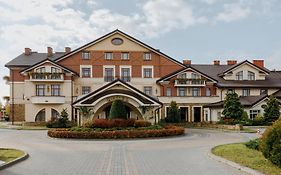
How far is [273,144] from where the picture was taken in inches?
475

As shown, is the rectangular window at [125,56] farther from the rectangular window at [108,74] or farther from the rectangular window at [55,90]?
the rectangular window at [55,90]

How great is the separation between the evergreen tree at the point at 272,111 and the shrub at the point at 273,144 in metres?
33.1

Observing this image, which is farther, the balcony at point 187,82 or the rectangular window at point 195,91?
the rectangular window at point 195,91

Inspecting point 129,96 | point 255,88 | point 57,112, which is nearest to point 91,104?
point 129,96

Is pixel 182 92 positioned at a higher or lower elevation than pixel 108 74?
lower

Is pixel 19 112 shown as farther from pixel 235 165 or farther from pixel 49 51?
pixel 235 165

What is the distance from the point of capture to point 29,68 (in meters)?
48.4

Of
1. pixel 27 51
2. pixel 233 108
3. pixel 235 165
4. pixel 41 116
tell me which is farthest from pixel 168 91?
pixel 235 165

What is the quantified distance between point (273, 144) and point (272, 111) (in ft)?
111

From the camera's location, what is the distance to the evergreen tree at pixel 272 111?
43.8 metres

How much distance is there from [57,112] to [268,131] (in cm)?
4082

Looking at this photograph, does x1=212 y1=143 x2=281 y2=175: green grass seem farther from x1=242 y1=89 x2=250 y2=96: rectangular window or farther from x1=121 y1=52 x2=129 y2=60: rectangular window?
x1=242 y1=89 x2=250 y2=96: rectangular window

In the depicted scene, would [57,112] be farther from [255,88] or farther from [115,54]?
[255,88]

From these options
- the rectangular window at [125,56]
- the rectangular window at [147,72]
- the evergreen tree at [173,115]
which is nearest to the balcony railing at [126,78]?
the rectangular window at [147,72]
